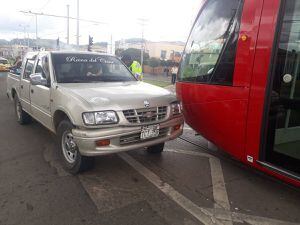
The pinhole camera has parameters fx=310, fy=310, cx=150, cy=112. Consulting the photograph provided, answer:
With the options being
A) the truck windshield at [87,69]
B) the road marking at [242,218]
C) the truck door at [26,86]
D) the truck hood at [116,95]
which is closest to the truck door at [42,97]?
the truck windshield at [87,69]

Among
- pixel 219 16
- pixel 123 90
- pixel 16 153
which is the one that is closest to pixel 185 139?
pixel 123 90

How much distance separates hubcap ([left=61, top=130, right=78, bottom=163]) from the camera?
454 centimetres

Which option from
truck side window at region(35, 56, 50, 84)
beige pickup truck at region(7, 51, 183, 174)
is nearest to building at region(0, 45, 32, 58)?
truck side window at region(35, 56, 50, 84)

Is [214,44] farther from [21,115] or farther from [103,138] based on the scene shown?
[21,115]

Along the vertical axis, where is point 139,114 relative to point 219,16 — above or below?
below

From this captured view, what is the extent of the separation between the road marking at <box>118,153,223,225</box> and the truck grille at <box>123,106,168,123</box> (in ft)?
2.80

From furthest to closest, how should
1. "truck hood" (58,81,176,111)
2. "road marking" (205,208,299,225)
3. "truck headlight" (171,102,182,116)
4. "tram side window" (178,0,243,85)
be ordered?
1. "truck headlight" (171,102,182,116)
2. "tram side window" (178,0,243,85)
3. "truck hood" (58,81,176,111)
4. "road marking" (205,208,299,225)

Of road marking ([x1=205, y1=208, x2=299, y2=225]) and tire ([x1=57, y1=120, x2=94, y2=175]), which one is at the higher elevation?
tire ([x1=57, y1=120, x2=94, y2=175])

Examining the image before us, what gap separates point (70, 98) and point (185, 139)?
10.2 feet

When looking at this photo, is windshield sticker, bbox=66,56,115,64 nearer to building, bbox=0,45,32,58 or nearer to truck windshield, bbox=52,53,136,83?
truck windshield, bbox=52,53,136,83

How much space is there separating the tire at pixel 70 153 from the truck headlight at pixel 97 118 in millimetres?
455

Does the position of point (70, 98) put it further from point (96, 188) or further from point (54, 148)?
point (54, 148)

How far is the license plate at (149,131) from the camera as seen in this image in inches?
171

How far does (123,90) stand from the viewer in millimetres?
4750
